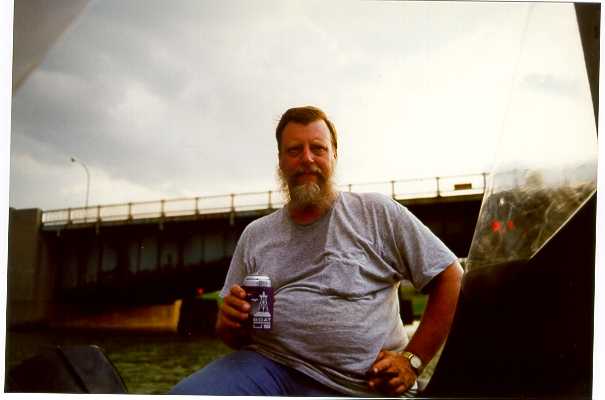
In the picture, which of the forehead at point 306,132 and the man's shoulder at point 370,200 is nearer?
the man's shoulder at point 370,200

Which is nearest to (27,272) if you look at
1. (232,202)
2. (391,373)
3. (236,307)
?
(232,202)

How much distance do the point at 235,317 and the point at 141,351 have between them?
80cm

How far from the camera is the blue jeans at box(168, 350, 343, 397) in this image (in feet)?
8.30

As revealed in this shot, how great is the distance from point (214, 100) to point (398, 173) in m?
1.02

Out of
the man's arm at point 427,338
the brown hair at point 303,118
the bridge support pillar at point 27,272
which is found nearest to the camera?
the man's arm at point 427,338

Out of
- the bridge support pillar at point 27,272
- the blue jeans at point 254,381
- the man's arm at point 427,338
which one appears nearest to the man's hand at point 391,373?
the man's arm at point 427,338

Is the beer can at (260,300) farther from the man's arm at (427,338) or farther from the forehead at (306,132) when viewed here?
the forehead at (306,132)

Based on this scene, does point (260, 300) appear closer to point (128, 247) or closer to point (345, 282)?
point (345, 282)

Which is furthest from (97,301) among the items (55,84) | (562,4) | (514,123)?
(562,4)

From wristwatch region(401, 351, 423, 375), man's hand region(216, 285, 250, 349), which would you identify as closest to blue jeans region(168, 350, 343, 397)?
man's hand region(216, 285, 250, 349)

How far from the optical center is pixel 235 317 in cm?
262

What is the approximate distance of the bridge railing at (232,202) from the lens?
3.00 m

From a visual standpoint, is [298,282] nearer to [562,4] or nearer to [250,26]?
[250,26]

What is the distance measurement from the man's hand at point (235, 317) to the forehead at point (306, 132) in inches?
29.6
